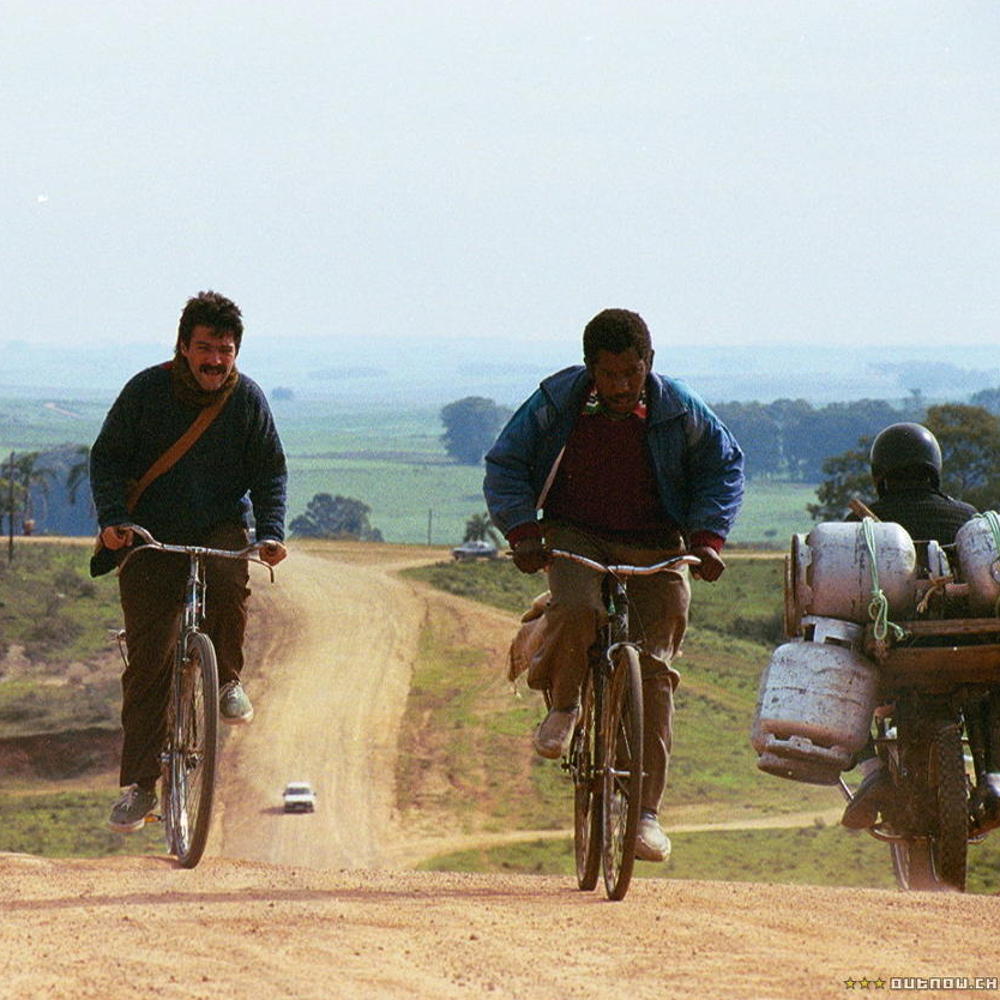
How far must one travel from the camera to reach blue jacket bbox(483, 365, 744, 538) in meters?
7.64

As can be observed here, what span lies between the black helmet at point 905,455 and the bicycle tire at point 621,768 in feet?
7.88

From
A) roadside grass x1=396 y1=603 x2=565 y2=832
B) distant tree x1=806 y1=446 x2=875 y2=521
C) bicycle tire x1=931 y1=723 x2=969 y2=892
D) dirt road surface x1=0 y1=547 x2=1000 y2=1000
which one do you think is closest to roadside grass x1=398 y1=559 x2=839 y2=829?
roadside grass x1=396 y1=603 x2=565 y2=832

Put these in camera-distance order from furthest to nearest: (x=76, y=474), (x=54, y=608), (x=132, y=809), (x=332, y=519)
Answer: (x=332, y=519) < (x=76, y=474) < (x=54, y=608) < (x=132, y=809)

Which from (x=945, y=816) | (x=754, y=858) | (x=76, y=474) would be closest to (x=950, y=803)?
(x=945, y=816)

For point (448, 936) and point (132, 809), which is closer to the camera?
point (448, 936)

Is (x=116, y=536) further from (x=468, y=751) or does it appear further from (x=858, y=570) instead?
(x=468, y=751)

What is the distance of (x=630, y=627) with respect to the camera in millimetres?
7926

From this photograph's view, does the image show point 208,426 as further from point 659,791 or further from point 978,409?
point 978,409

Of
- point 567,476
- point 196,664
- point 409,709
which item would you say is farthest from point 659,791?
point 409,709

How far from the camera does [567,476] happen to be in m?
7.80

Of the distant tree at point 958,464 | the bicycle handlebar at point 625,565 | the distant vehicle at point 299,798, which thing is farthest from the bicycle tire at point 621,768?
the distant tree at point 958,464

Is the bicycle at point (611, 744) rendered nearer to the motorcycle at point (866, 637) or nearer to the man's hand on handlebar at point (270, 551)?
the motorcycle at point (866, 637)

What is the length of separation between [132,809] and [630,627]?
2.38m

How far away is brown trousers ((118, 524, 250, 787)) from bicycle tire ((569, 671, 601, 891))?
1595 mm
